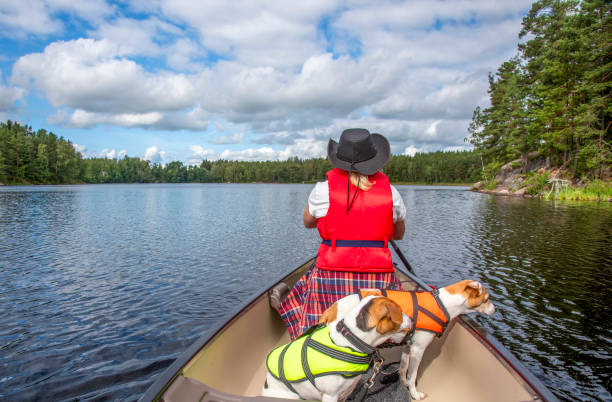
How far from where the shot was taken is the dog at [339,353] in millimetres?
2219

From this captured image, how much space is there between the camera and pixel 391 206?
302cm

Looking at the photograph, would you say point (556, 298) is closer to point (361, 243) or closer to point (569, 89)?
Answer: point (361, 243)

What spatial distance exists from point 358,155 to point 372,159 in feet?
0.52

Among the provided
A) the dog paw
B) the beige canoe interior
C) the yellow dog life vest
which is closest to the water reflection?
the beige canoe interior

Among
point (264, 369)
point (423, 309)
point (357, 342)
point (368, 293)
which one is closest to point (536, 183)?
point (423, 309)

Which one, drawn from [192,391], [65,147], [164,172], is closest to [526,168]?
[192,391]

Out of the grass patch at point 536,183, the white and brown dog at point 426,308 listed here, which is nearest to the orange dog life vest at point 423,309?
the white and brown dog at point 426,308

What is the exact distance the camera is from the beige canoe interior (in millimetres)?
2477

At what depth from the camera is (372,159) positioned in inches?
122

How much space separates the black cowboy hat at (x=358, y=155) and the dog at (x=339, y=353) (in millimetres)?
1220

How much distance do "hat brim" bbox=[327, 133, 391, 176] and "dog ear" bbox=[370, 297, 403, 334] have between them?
3.94ft

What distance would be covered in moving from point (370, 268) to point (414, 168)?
473 ft

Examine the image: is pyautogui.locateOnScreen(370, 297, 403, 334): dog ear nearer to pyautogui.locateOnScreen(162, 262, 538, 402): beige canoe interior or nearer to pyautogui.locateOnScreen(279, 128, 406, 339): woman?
pyautogui.locateOnScreen(279, 128, 406, 339): woman

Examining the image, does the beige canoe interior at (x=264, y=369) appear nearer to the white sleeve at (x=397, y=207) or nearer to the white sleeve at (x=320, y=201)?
the white sleeve at (x=397, y=207)
